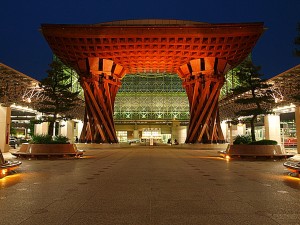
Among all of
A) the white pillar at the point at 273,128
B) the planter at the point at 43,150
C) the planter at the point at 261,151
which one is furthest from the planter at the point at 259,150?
the white pillar at the point at 273,128

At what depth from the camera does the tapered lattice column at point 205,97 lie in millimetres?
32438

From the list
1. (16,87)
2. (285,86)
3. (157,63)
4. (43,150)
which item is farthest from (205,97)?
(43,150)

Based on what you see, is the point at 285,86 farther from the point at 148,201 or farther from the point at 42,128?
the point at 42,128

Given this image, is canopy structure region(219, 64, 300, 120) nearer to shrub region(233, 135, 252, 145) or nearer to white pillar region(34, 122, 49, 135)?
shrub region(233, 135, 252, 145)

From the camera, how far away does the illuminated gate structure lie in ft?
93.0

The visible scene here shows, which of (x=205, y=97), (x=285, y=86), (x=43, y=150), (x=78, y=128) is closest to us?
(x=43, y=150)

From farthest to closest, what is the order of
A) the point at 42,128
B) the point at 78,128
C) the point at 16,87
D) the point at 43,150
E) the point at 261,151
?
the point at 78,128 < the point at 42,128 < the point at 16,87 < the point at 43,150 < the point at 261,151

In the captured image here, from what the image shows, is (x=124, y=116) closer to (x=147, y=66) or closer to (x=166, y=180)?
(x=147, y=66)

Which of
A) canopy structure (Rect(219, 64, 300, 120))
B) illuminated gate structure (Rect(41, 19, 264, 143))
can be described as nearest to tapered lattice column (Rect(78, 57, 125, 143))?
illuminated gate structure (Rect(41, 19, 264, 143))

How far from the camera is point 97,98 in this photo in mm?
33375

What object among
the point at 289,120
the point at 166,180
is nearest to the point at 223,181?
the point at 166,180

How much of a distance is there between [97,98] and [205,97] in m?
11.8

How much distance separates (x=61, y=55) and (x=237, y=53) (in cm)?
1847

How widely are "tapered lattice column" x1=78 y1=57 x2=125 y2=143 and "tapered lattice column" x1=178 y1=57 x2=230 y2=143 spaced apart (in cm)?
912
